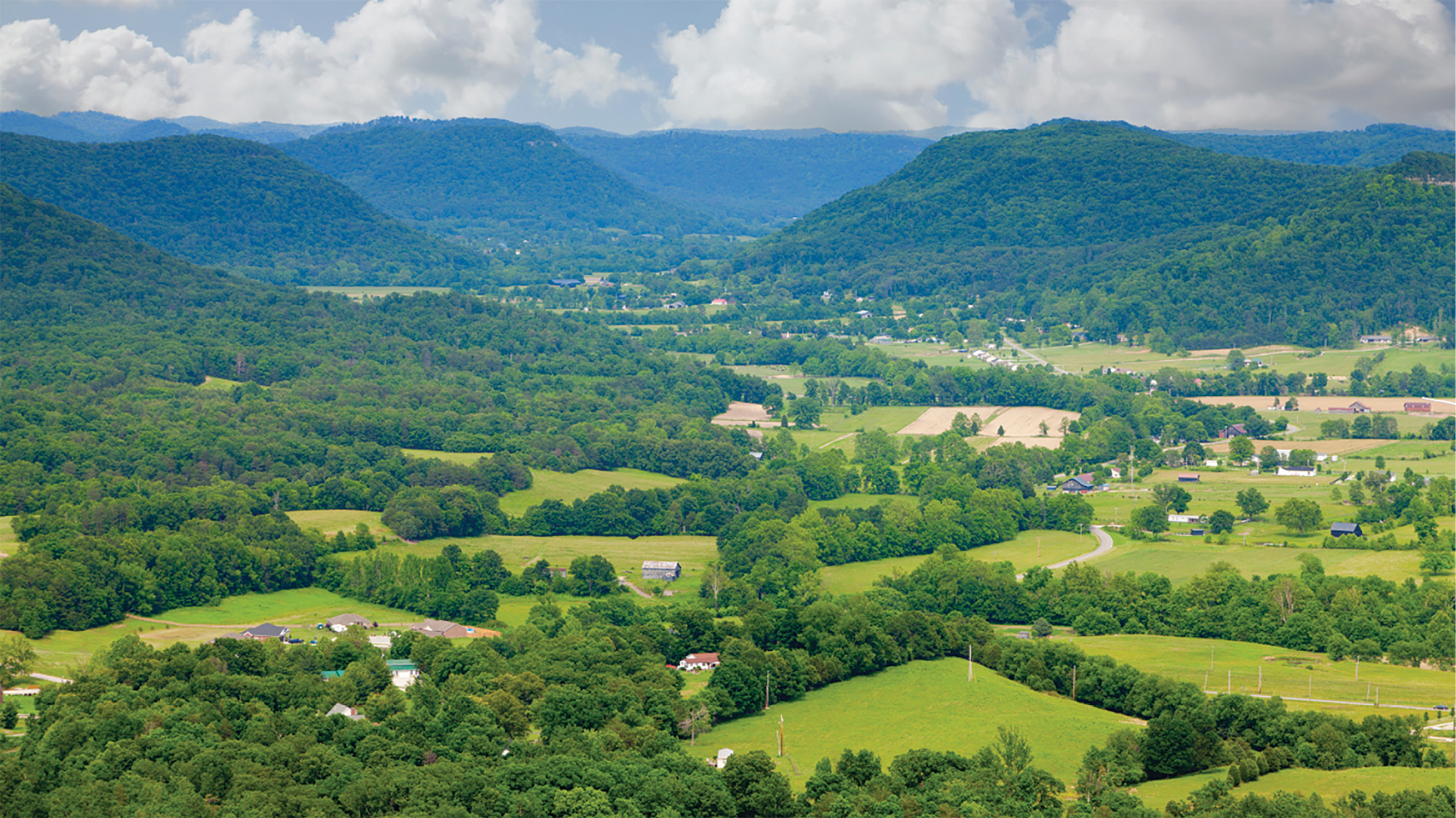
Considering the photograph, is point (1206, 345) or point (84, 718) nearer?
point (84, 718)

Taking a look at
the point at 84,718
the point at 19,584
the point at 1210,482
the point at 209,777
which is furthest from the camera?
the point at 1210,482

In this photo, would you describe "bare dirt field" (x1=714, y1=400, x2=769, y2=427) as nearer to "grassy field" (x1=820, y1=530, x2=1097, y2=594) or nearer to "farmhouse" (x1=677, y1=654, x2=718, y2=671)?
"grassy field" (x1=820, y1=530, x2=1097, y2=594)

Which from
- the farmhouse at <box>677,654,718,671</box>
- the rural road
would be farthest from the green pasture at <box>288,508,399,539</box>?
the rural road

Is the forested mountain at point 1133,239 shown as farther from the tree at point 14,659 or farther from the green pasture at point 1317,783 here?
the tree at point 14,659

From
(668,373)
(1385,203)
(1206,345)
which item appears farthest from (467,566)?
(1385,203)

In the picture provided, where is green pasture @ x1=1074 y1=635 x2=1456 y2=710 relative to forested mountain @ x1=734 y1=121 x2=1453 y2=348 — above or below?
below

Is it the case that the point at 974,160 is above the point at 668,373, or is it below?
above

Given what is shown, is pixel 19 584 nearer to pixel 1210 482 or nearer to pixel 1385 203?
pixel 1210 482
